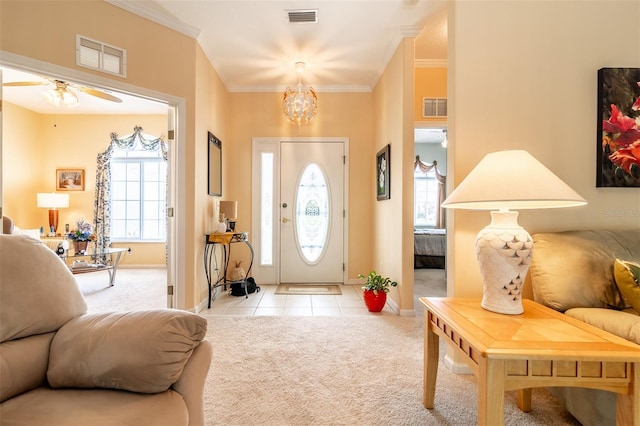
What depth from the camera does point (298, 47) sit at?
3.21 metres

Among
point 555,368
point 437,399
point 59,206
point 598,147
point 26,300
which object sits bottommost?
point 437,399

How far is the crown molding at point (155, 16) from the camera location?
2474 mm

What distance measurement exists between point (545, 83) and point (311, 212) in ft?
9.74

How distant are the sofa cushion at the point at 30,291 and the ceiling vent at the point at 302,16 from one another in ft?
8.60

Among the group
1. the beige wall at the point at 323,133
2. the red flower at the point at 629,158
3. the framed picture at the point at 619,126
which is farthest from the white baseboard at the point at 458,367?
the beige wall at the point at 323,133

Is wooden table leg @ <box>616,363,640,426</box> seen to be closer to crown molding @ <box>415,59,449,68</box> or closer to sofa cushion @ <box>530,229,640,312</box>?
sofa cushion @ <box>530,229,640,312</box>

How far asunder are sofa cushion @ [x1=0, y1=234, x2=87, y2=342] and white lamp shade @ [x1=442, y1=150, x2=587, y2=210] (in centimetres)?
166

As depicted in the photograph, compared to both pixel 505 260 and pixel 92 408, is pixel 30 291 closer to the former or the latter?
pixel 92 408

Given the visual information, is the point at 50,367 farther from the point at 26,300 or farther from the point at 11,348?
the point at 26,300

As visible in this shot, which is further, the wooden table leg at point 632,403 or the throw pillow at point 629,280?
the throw pillow at point 629,280

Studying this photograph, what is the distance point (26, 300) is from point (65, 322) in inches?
5.5

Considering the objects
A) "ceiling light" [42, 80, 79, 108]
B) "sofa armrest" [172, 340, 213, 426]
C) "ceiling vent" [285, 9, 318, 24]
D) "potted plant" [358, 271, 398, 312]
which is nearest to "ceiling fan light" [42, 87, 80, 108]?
"ceiling light" [42, 80, 79, 108]

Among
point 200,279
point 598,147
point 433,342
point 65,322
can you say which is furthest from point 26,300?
point 598,147

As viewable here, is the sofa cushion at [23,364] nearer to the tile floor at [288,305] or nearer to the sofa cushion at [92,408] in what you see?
the sofa cushion at [92,408]
